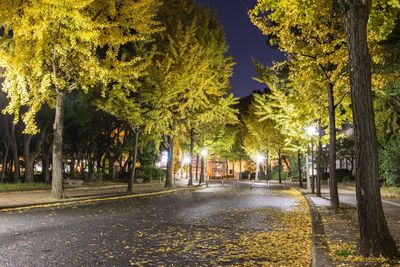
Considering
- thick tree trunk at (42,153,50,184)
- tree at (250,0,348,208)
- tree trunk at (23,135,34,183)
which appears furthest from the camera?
thick tree trunk at (42,153,50,184)

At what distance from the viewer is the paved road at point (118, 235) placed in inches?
312

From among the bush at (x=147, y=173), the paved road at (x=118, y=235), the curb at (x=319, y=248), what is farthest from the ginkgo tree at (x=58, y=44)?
the bush at (x=147, y=173)

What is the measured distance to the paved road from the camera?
7922 millimetres

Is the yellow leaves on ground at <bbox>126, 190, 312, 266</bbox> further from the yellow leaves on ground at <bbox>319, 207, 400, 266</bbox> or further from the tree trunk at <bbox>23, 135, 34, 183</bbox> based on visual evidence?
the tree trunk at <bbox>23, 135, 34, 183</bbox>

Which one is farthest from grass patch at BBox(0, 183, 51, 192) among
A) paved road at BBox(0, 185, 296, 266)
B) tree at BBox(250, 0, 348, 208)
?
tree at BBox(250, 0, 348, 208)

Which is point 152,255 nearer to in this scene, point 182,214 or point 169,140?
point 182,214

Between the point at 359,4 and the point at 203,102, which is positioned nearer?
the point at 359,4

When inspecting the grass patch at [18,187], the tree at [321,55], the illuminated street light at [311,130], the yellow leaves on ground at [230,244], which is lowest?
the yellow leaves on ground at [230,244]

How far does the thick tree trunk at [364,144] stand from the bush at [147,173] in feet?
132

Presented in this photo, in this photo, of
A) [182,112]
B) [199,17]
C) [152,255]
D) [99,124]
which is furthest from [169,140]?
[152,255]

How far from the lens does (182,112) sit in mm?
31609

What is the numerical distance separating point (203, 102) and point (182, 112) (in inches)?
72.4

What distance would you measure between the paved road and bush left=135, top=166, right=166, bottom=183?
30865 mm

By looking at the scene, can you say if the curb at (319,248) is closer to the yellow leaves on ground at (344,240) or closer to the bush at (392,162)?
the yellow leaves on ground at (344,240)
